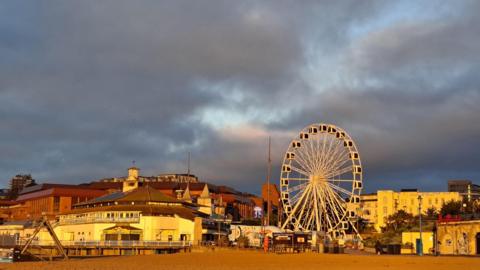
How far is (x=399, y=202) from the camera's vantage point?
543ft

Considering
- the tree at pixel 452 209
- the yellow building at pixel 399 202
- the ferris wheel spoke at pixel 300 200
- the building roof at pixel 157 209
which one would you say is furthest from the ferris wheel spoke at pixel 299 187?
the yellow building at pixel 399 202

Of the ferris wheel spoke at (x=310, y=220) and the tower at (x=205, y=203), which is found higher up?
the tower at (x=205, y=203)

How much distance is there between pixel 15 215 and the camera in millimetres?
175625

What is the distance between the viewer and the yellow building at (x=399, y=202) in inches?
6368

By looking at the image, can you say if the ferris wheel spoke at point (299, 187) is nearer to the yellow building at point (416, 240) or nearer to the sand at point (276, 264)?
the yellow building at point (416, 240)

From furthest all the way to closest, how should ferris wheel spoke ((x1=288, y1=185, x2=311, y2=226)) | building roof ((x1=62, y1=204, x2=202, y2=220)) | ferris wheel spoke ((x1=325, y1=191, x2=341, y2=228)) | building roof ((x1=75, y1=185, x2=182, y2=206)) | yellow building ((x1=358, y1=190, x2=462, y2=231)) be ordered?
1. yellow building ((x1=358, y1=190, x2=462, y2=231))
2. building roof ((x1=75, y1=185, x2=182, y2=206))
3. ferris wheel spoke ((x1=288, y1=185, x2=311, y2=226))
4. building roof ((x1=62, y1=204, x2=202, y2=220))
5. ferris wheel spoke ((x1=325, y1=191, x2=341, y2=228))

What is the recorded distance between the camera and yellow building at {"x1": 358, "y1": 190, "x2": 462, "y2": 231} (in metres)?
162

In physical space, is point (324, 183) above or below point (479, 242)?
above

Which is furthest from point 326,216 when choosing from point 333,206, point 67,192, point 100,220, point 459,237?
point 67,192

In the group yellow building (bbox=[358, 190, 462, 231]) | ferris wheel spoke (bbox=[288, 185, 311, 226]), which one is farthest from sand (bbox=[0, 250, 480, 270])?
yellow building (bbox=[358, 190, 462, 231])

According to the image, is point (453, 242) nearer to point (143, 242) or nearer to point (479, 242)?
point (479, 242)

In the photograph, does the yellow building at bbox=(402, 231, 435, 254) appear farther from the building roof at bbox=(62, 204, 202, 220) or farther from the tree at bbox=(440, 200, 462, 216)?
the tree at bbox=(440, 200, 462, 216)

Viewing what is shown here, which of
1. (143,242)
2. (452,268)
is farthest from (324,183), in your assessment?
(452,268)

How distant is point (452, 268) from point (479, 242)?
24.9 meters
